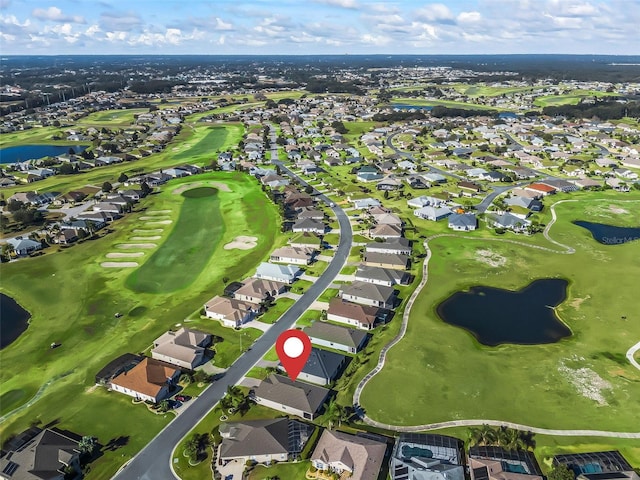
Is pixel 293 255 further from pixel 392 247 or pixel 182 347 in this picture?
pixel 182 347

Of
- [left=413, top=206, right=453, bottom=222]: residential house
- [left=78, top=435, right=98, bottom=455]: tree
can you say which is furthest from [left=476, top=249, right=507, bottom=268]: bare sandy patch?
[left=78, top=435, right=98, bottom=455]: tree

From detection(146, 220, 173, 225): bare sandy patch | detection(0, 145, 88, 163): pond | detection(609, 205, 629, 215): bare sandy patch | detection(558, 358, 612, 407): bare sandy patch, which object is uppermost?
detection(609, 205, 629, 215): bare sandy patch

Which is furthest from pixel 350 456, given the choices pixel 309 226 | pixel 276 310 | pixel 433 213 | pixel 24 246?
pixel 24 246

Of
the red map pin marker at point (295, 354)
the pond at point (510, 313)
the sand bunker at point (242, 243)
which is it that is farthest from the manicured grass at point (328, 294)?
the sand bunker at point (242, 243)

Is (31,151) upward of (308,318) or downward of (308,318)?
downward

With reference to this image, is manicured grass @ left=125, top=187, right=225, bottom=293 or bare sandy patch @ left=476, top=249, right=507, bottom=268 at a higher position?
bare sandy patch @ left=476, top=249, right=507, bottom=268

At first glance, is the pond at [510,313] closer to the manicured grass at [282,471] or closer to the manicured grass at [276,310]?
the manicured grass at [276,310]

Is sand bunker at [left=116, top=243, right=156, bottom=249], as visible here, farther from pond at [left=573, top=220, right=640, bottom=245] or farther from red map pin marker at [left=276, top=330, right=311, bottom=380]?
pond at [left=573, top=220, right=640, bottom=245]
